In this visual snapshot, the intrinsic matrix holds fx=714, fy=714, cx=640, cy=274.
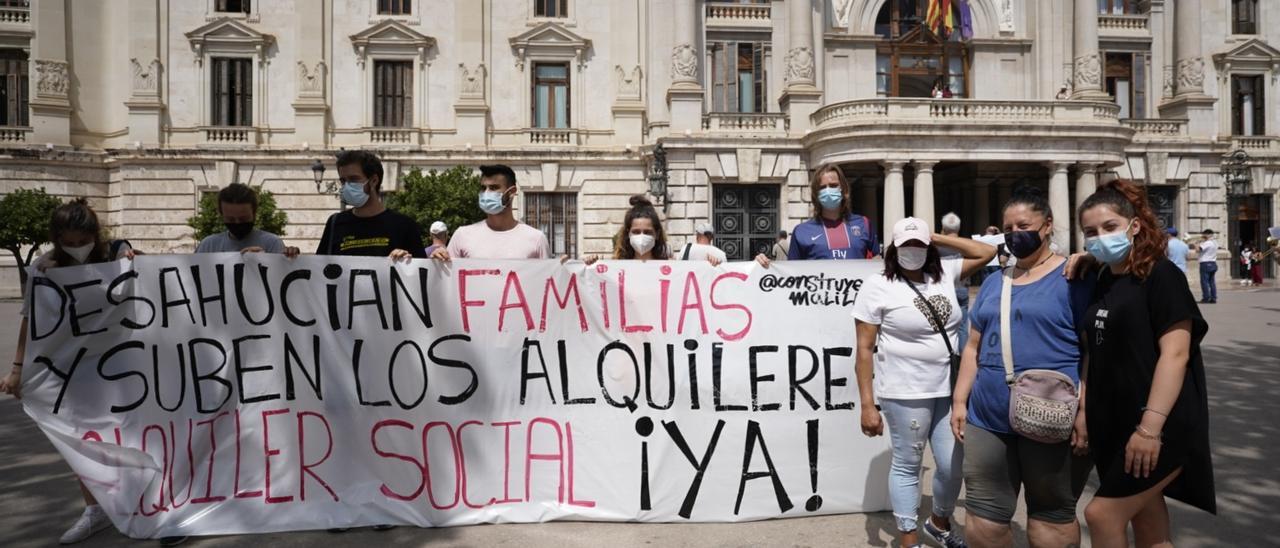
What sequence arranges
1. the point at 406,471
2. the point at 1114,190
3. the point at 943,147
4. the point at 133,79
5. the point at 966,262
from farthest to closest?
1. the point at 133,79
2. the point at 943,147
3. the point at 406,471
4. the point at 966,262
5. the point at 1114,190

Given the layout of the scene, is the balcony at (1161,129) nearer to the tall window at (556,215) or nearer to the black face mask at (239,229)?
the tall window at (556,215)

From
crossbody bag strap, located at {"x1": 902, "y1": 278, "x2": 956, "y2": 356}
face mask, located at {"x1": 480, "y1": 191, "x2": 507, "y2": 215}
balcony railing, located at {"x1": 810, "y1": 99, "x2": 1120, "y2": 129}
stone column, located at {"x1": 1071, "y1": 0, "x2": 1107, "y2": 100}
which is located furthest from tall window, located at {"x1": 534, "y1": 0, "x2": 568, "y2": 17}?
crossbody bag strap, located at {"x1": 902, "y1": 278, "x2": 956, "y2": 356}

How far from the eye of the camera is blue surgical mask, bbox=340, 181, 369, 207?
482 centimetres

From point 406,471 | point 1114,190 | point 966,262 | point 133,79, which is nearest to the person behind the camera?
point 1114,190

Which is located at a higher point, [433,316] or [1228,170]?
[1228,170]

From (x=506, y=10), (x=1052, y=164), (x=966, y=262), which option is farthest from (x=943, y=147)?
(x=966, y=262)

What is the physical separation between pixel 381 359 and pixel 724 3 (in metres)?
22.9

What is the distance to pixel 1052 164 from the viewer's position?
21391 millimetres

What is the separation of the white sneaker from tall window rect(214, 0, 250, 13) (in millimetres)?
25673

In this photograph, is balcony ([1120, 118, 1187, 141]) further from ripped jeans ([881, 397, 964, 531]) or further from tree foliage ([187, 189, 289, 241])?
tree foliage ([187, 189, 289, 241])

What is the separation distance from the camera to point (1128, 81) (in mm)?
26578

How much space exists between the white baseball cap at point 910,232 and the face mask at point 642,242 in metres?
1.72

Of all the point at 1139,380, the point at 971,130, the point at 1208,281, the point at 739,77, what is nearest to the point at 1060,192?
the point at 971,130

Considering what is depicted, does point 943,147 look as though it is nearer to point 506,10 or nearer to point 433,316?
point 506,10
